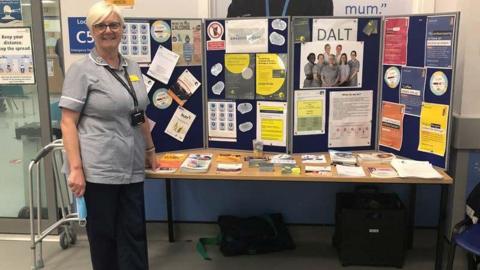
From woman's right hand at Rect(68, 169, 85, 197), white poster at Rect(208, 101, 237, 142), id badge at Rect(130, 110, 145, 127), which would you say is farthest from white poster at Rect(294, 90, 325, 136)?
woman's right hand at Rect(68, 169, 85, 197)

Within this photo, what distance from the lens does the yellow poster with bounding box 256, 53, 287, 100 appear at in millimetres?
2740

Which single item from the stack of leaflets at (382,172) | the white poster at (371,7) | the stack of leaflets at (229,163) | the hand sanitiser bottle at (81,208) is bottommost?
the hand sanitiser bottle at (81,208)

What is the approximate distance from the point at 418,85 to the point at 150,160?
59.6 inches

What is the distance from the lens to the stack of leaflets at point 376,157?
2.63 metres

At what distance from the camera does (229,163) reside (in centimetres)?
261

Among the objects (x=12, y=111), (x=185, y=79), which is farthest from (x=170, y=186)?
(x=12, y=111)

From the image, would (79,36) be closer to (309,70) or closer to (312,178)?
(309,70)

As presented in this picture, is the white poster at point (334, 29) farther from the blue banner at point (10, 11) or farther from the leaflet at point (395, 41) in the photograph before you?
the blue banner at point (10, 11)

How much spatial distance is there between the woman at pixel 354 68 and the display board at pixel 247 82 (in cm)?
37

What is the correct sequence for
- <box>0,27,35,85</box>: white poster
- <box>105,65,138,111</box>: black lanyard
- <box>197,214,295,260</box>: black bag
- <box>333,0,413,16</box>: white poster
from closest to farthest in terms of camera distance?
<box>105,65,138,111</box>: black lanyard → <box>333,0,413,16</box>: white poster → <box>197,214,295,260</box>: black bag → <box>0,27,35,85</box>: white poster

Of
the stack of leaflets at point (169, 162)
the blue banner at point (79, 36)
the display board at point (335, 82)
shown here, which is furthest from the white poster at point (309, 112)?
the blue banner at point (79, 36)

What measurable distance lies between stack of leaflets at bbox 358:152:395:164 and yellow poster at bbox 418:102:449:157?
178mm

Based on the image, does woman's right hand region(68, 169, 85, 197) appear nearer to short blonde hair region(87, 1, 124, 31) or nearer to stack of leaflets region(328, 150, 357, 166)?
short blonde hair region(87, 1, 124, 31)

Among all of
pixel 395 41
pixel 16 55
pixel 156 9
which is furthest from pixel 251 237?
pixel 16 55
